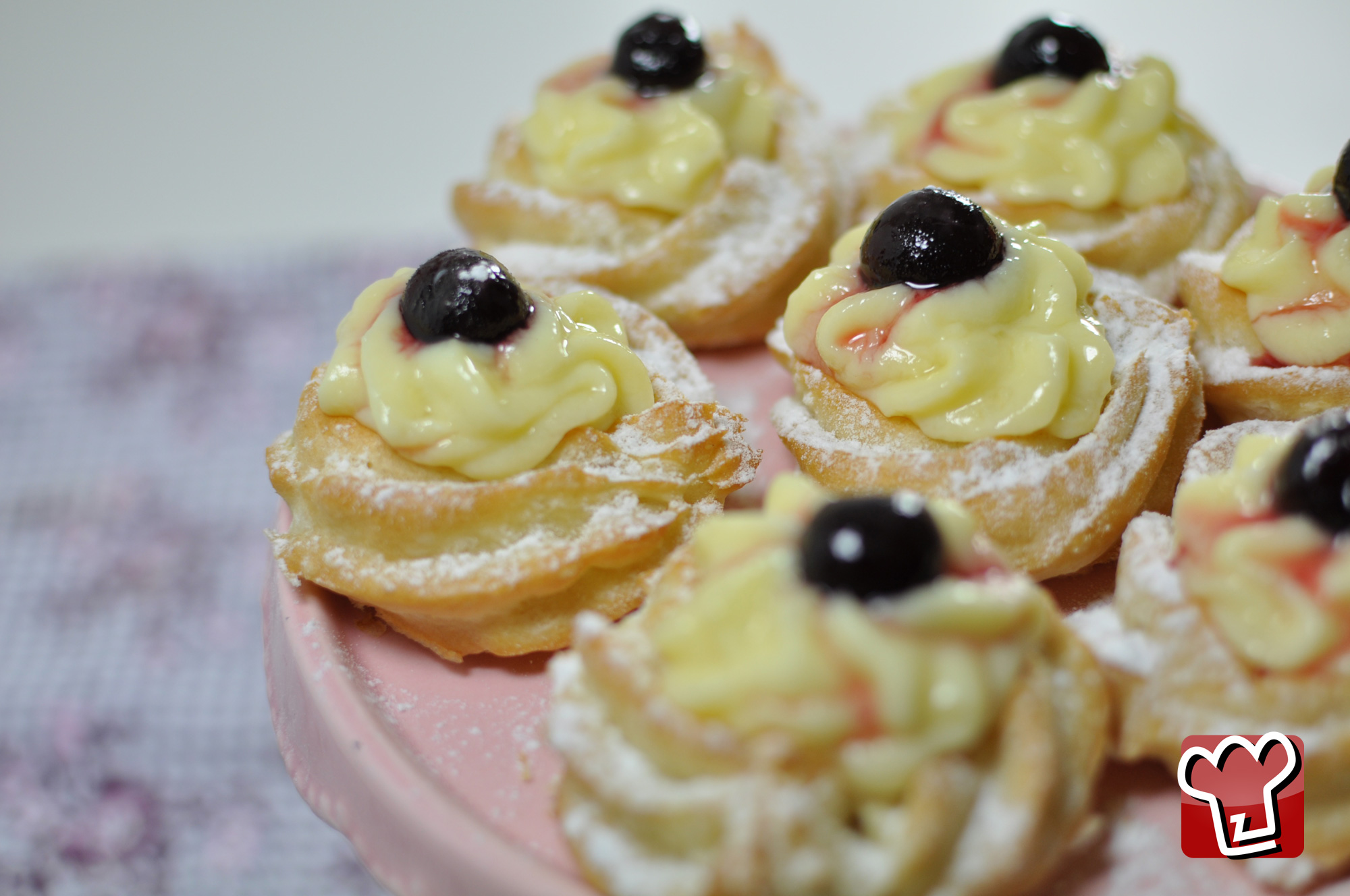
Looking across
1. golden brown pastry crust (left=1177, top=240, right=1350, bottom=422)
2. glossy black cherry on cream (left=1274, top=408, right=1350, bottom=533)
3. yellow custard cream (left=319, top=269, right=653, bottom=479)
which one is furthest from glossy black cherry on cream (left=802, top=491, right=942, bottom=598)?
golden brown pastry crust (left=1177, top=240, right=1350, bottom=422)

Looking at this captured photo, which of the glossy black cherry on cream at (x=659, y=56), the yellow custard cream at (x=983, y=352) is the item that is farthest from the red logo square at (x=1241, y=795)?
the glossy black cherry on cream at (x=659, y=56)

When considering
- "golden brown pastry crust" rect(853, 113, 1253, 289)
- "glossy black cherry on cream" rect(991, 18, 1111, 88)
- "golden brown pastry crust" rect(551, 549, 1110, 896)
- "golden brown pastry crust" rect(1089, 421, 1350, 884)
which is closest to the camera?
"golden brown pastry crust" rect(551, 549, 1110, 896)

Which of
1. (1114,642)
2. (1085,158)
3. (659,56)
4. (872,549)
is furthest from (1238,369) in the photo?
(659,56)

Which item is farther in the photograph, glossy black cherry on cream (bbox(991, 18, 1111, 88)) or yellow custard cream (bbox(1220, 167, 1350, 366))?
glossy black cherry on cream (bbox(991, 18, 1111, 88))

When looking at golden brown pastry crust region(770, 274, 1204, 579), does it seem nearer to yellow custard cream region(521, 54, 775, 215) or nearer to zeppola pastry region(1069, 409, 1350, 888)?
zeppola pastry region(1069, 409, 1350, 888)

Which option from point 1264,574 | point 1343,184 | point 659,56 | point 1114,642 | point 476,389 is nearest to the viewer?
point 1264,574

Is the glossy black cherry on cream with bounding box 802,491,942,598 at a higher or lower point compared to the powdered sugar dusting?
higher

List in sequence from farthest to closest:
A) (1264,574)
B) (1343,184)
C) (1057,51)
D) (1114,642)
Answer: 1. (1057,51)
2. (1343,184)
3. (1114,642)
4. (1264,574)

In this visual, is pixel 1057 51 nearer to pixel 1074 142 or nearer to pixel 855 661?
pixel 1074 142
